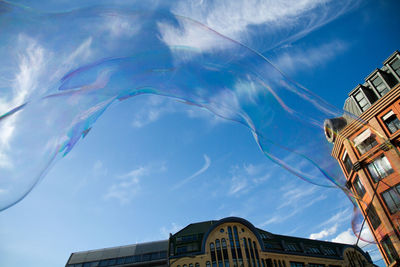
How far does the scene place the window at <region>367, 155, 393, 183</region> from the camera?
2081 cm

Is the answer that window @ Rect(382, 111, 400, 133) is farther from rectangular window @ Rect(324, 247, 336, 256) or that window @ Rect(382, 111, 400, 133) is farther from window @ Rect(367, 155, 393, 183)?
rectangular window @ Rect(324, 247, 336, 256)

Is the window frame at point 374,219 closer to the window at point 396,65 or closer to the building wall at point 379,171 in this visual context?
the building wall at point 379,171

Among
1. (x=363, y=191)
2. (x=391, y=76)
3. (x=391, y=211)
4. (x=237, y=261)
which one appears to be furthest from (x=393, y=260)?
(x=237, y=261)

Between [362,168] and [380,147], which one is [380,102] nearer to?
[380,147]

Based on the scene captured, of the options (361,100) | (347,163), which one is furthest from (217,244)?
(361,100)

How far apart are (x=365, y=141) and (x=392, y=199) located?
5.15 m

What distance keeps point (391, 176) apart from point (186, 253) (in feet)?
124

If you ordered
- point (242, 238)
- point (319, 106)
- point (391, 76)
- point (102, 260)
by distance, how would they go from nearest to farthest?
point (319, 106) → point (391, 76) → point (242, 238) → point (102, 260)

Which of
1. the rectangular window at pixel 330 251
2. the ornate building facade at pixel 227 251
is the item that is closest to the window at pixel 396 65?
the ornate building facade at pixel 227 251

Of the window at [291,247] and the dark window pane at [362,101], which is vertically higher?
the dark window pane at [362,101]

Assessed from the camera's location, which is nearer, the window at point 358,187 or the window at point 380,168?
the window at point 380,168

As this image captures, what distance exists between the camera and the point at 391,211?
798 inches

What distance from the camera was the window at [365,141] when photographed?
19.3 m

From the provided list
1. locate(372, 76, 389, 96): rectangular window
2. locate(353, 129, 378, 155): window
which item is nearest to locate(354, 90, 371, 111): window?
locate(372, 76, 389, 96): rectangular window
